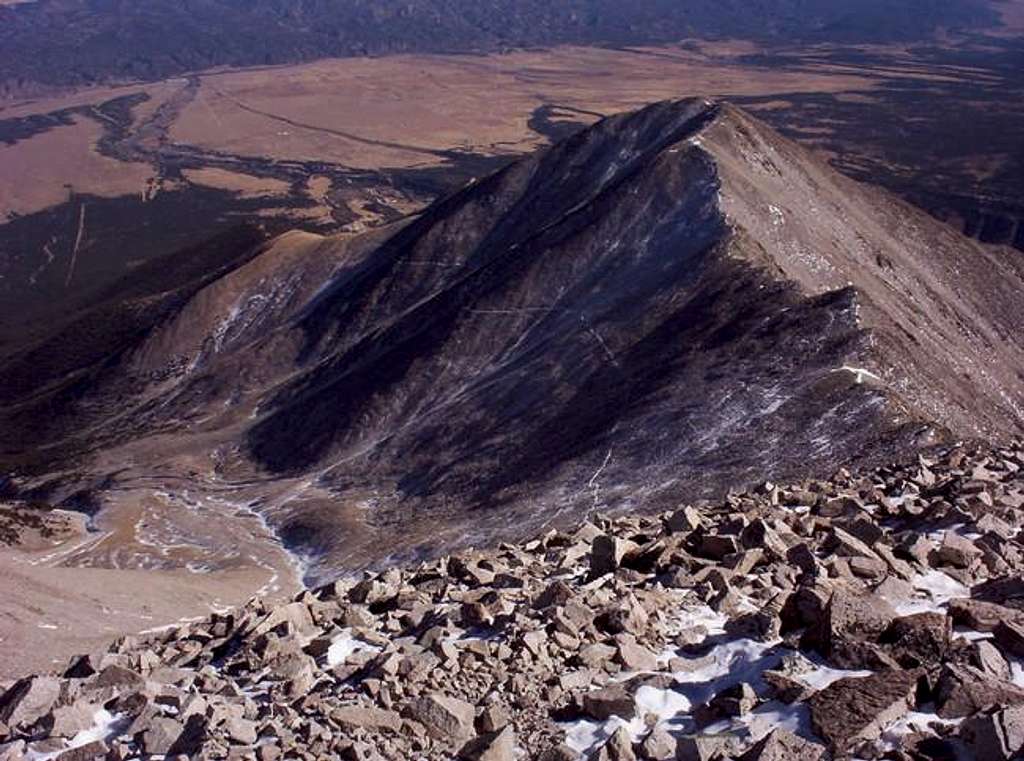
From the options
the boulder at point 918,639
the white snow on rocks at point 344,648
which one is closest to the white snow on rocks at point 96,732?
the white snow on rocks at point 344,648

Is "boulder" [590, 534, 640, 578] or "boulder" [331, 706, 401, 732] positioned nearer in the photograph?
"boulder" [331, 706, 401, 732]

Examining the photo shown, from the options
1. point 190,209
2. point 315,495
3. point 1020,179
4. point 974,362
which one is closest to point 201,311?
point 315,495

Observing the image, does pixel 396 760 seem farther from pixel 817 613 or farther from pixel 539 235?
pixel 539 235

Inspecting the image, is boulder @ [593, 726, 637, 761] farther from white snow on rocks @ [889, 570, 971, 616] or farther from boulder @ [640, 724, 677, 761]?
white snow on rocks @ [889, 570, 971, 616]

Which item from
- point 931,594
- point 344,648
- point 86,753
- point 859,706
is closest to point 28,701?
point 86,753

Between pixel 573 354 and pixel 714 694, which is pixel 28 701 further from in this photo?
pixel 573 354

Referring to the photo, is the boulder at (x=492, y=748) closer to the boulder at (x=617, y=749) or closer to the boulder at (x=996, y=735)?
the boulder at (x=617, y=749)

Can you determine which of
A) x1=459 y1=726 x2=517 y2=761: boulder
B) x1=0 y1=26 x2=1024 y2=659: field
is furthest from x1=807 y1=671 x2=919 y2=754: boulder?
x1=0 y1=26 x2=1024 y2=659: field
